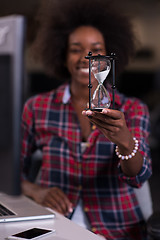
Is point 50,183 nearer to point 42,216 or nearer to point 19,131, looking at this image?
point 42,216

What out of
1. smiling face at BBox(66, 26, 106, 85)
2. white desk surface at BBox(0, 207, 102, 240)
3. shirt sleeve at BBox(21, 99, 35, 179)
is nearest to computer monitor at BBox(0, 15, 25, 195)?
white desk surface at BBox(0, 207, 102, 240)

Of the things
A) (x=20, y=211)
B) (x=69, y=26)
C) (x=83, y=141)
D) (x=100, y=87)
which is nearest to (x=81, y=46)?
(x=69, y=26)

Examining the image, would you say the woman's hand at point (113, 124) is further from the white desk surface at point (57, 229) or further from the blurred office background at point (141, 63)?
the blurred office background at point (141, 63)

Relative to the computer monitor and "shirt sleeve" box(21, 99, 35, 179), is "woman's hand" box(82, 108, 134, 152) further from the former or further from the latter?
"shirt sleeve" box(21, 99, 35, 179)

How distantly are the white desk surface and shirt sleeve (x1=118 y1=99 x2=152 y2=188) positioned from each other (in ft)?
1.09

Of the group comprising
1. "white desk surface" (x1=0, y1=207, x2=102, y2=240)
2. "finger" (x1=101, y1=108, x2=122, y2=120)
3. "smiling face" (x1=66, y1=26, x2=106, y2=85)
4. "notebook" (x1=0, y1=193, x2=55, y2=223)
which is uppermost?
"smiling face" (x1=66, y1=26, x2=106, y2=85)

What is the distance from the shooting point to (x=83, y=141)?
1366 mm

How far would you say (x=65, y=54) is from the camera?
59.1 inches

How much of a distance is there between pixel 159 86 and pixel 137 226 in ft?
14.7

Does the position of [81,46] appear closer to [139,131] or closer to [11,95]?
[139,131]

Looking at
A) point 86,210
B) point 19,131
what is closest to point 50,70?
point 86,210

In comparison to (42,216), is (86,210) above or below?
below

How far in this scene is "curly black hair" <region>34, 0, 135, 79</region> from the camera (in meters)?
1.39

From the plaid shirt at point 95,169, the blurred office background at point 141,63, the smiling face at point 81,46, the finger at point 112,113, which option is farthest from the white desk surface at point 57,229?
the blurred office background at point 141,63
